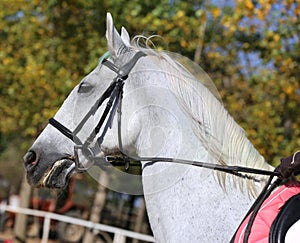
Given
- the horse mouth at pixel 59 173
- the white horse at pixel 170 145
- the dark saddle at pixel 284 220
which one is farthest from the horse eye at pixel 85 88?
the dark saddle at pixel 284 220

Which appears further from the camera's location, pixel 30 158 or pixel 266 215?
pixel 30 158

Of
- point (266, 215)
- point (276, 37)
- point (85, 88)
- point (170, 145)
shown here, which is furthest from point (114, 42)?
point (276, 37)

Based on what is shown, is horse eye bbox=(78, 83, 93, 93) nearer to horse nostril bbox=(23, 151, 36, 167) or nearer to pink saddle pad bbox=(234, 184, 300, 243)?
horse nostril bbox=(23, 151, 36, 167)

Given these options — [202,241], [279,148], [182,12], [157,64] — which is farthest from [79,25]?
[202,241]

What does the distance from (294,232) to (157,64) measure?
1299 mm

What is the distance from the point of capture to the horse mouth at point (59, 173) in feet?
11.0

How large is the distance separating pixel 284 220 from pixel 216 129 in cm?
67

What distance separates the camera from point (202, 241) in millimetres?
2918

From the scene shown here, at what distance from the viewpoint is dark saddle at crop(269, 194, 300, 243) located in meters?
2.61

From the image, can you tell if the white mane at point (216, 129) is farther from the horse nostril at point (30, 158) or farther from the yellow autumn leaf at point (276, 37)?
the yellow autumn leaf at point (276, 37)

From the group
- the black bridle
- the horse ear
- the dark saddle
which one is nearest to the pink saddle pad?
the dark saddle

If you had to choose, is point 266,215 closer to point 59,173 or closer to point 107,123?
point 107,123

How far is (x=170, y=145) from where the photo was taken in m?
3.19

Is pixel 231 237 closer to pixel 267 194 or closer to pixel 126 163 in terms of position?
pixel 267 194
